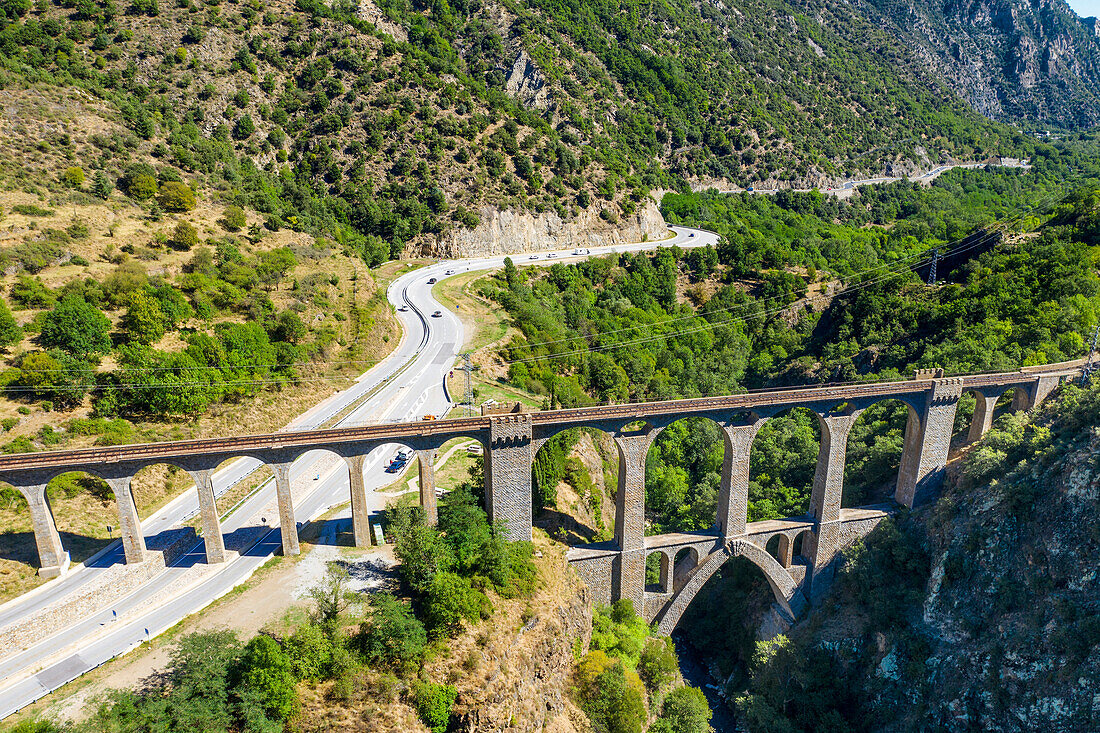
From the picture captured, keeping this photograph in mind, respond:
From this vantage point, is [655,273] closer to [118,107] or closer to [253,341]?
[253,341]

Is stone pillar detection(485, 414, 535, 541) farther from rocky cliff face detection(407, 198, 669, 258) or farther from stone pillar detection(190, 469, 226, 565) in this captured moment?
rocky cliff face detection(407, 198, 669, 258)

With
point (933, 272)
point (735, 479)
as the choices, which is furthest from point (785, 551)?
point (933, 272)

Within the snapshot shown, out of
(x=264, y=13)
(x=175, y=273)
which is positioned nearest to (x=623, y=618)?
(x=175, y=273)

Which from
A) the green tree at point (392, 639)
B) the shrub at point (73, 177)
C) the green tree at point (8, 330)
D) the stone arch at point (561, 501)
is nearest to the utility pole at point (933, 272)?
the stone arch at point (561, 501)

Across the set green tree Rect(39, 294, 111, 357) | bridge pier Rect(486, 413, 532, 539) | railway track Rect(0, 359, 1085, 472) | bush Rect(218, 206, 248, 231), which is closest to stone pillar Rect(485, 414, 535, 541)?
bridge pier Rect(486, 413, 532, 539)

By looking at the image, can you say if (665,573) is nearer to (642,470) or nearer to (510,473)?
(642,470)

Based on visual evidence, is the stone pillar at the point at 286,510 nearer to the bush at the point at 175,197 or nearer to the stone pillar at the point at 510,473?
the stone pillar at the point at 510,473
